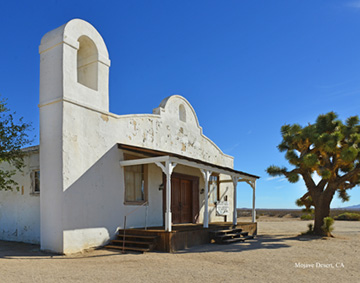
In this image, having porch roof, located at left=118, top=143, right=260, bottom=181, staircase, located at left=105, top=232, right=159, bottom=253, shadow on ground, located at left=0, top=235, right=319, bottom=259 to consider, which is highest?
porch roof, located at left=118, top=143, right=260, bottom=181

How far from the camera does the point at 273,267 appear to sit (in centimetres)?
820

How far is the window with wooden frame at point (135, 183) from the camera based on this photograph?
40.3 ft

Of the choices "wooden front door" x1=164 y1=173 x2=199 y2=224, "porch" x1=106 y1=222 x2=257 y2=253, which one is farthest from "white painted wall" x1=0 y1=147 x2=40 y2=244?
"wooden front door" x1=164 y1=173 x2=199 y2=224

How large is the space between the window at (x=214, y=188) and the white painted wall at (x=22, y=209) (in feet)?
28.7

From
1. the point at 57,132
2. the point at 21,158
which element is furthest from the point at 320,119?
the point at 21,158

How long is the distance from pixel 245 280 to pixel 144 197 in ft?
21.7

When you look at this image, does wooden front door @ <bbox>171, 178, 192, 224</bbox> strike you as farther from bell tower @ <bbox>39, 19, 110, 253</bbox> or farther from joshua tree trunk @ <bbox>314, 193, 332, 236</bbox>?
joshua tree trunk @ <bbox>314, 193, 332, 236</bbox>

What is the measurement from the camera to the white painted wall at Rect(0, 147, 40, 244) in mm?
11898

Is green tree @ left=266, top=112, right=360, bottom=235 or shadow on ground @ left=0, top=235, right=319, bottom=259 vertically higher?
green tree @ left=266, top=112, right=360, bottom=235

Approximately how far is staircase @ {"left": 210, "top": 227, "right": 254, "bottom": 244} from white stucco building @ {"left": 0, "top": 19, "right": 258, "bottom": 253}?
1.66 m

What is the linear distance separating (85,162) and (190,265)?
454 cm

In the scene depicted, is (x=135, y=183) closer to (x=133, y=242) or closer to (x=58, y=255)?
(x=133, y=242)

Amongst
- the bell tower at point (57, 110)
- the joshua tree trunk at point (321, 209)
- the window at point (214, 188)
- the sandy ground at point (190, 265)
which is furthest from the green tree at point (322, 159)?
the bell tower at point (57, 110)

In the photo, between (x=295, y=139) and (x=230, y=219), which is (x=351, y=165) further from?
(x=230, y=219)
